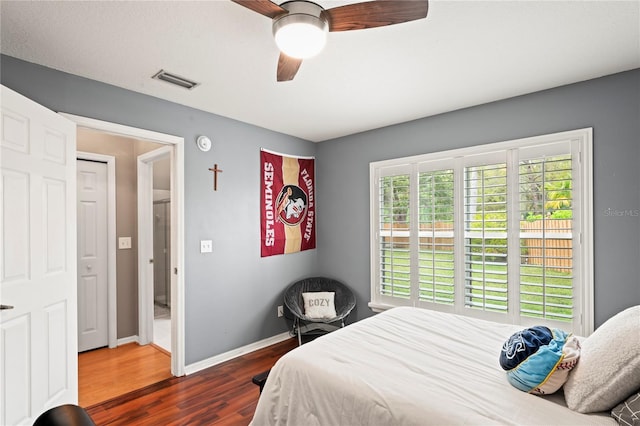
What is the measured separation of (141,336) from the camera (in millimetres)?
3861

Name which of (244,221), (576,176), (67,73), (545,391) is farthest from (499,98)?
(67,73)

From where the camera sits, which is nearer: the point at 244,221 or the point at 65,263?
the point at 65,263

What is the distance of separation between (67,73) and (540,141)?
144 inches

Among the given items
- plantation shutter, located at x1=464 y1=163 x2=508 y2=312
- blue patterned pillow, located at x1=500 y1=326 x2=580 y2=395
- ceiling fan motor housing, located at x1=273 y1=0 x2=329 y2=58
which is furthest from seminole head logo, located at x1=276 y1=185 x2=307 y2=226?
blue patterned pillow, located at x1=500 y1=326 x2=580 y2=395

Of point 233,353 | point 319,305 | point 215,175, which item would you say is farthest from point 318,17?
point 233,353

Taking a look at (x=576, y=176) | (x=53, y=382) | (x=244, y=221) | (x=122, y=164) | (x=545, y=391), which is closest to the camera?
(x=545, y=391)

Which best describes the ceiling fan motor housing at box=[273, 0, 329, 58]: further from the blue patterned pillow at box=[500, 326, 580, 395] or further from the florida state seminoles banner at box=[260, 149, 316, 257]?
the florida state seminoles banner at box=[260, 149, 316, 257]

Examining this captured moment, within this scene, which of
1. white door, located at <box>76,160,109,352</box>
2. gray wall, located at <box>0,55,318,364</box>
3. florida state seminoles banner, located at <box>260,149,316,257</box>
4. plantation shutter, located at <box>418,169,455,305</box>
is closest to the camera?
gray wall, located at <box>0,55,318,364</box>

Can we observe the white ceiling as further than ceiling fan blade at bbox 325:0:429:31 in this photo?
Yes

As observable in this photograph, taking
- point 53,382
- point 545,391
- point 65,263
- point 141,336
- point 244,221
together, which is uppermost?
point 244,221

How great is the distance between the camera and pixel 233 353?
353 cm

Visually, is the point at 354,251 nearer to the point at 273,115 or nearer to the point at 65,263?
the point at 273,115

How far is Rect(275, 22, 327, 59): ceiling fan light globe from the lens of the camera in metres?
1.60

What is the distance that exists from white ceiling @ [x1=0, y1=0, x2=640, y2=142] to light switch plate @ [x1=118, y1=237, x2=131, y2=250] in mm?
1847
